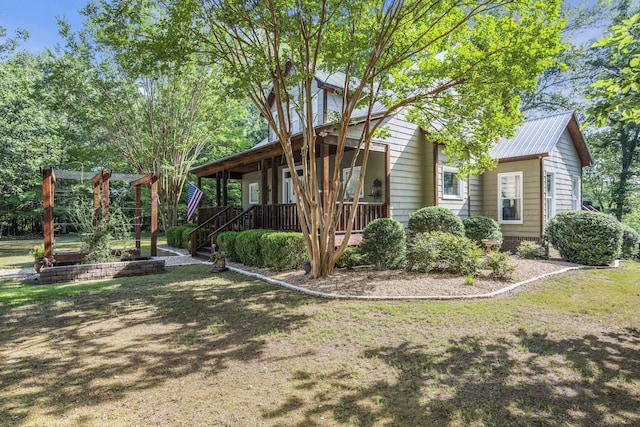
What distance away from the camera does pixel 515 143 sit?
12.4 metres

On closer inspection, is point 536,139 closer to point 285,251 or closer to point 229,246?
point 285,251

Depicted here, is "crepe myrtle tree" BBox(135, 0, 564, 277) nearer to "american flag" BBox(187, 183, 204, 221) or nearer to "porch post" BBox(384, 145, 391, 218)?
→ "porch post" BBox(384, 145, 391, 218)

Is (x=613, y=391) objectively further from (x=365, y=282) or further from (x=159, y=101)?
(x=159, y=101)

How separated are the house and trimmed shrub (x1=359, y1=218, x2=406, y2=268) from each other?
4.45ft

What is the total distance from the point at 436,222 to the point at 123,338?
8.20 meters

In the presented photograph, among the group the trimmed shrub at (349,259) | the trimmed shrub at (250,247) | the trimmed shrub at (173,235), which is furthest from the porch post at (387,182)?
the trimmed shrub at (173,235)

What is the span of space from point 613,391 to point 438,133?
7.55 m

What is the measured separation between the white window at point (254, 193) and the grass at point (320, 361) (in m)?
11.2

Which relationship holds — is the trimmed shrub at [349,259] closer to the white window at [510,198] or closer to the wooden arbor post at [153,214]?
the wooden arbor post at [153,214]

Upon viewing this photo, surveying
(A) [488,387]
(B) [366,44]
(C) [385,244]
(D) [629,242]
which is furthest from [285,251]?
(D) [629,242]

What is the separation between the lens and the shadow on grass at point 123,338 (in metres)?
2.99

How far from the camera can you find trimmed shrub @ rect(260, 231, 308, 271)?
27.9ft

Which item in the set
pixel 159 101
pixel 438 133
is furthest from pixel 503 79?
pixel 159 101

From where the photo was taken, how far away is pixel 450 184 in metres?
12.1
